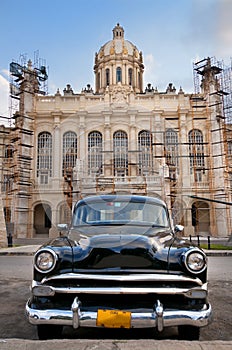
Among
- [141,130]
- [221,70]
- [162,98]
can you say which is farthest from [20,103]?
[221,70]

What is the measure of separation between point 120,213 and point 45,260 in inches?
71.4

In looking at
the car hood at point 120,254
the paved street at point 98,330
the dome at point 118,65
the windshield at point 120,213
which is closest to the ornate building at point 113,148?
the dome at point 118,65

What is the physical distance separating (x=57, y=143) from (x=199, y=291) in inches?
1214

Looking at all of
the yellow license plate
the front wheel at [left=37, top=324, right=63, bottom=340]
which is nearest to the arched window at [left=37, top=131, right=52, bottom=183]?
the front wheel at [left=37, top=324, right=63, bottom=340]

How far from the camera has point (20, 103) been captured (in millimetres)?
33719

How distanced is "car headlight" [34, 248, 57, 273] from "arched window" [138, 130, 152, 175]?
25.0 m

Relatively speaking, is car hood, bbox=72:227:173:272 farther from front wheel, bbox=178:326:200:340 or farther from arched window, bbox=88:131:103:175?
arched window, bbox=88:131:103:175

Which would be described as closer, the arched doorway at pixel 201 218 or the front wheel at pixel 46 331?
the front wheel at pixel 46 331

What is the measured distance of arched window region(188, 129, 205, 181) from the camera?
31.0m

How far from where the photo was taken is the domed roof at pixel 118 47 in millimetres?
42406

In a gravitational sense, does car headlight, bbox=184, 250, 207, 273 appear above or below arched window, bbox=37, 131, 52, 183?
below

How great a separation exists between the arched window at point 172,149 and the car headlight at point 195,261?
86.5 feet

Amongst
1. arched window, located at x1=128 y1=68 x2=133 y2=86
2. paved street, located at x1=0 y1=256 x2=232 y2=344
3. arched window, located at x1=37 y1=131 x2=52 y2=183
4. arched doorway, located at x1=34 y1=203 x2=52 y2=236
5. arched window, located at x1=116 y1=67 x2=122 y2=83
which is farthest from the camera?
arched window, located at x1=128 y1=68 x2=133 y2=86

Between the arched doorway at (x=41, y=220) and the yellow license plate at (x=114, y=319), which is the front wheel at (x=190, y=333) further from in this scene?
the arched doorway at (x=41, y=220)
